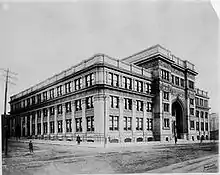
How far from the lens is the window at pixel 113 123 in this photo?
3.51 metres

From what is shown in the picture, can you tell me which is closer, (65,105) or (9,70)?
(9,70)

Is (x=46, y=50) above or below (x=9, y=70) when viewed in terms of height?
above

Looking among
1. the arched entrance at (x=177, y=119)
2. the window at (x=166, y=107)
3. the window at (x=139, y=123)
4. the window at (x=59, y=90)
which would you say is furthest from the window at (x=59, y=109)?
the arched entrance at (x=177, y=119)

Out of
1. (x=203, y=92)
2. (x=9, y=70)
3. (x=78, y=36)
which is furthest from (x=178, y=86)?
(x=9, y=70)

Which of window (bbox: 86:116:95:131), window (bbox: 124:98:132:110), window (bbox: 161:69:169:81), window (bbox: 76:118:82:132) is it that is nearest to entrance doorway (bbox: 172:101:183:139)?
window (bbox: 161:69:169:81)

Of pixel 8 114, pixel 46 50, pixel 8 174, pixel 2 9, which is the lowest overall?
pixel 8 174

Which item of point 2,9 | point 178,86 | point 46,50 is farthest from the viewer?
point 178,86

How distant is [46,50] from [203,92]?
2103 mm

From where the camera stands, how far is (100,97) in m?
3.50

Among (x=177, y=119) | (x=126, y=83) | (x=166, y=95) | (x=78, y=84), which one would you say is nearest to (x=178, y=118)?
(x=177, y=119)

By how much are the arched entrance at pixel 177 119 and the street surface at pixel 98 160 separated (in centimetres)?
16

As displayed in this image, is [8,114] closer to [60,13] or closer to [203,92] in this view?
[60,13]

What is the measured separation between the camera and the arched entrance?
13.3ft

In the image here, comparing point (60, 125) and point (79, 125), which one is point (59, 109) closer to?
point (60, 125)
